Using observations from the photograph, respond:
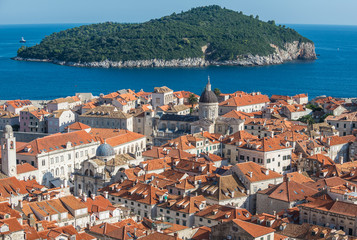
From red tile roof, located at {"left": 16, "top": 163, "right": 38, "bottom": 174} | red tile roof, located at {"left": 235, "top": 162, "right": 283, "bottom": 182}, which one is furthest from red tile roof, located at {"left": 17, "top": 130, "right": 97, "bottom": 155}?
red tile roof, located at {"left": 235, "top": 162, "right": 283, "bottom": 182}

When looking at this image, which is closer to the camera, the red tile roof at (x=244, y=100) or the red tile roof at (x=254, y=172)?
the red tile roof at (x=254, y=172)

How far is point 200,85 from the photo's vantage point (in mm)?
173625

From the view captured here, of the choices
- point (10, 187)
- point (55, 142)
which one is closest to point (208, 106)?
point (55, 142)

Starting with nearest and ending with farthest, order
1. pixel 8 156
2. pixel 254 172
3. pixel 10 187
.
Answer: pixel 10 187
pixel 254 172
pixel 8 156

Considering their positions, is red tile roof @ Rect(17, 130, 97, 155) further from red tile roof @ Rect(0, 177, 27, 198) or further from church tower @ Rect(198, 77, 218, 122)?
church tower @ Rect(198, 77, 218, 122)

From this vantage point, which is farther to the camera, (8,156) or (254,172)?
(8,156)

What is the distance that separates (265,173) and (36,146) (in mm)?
23971

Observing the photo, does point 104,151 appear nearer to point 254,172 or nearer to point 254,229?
point 254,172

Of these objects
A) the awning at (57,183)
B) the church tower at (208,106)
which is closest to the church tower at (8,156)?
the awning at (57,183)

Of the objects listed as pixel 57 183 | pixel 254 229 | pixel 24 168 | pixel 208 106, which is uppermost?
pixel 208 106

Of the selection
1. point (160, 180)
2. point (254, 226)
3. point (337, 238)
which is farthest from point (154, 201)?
point (337, 238)

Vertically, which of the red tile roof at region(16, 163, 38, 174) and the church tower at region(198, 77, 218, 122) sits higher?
the church tower at region(198, 77, 218, 122)

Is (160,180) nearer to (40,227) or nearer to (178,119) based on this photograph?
(40,227)

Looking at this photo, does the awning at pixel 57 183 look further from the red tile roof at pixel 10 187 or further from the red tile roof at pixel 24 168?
the red tile roof at pixel 10 187
